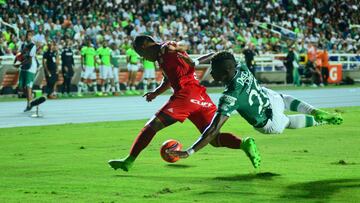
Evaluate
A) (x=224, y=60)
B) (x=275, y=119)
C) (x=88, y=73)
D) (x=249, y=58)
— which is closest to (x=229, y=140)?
(x=275, y=119)

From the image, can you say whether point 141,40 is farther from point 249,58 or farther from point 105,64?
point 249,58

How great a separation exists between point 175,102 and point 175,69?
42cm

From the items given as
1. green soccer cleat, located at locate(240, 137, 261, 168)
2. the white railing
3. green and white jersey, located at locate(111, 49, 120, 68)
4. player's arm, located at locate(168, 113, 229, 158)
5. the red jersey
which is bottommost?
the white railing

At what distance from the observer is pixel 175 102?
36.4 ft

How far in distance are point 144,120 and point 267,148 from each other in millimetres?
7339

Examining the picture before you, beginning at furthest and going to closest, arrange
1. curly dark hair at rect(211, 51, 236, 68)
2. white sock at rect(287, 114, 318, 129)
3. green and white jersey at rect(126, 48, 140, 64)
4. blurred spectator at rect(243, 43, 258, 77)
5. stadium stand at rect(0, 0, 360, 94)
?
blurred spectator at rect(243, 43, 258, 77) → stadium stand at rect(0, 0, 360, 94) → green and white jersey at rect(126, 48, 140, 64) → white sock at rect(287, 114, 318, 129) → curly dark hair at rect(211, 51, 236, 68)

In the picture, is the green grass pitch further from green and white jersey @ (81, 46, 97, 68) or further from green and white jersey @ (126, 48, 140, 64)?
green and white jersey @ (126, 48, 140, 64)

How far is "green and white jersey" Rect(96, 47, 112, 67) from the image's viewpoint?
111ft

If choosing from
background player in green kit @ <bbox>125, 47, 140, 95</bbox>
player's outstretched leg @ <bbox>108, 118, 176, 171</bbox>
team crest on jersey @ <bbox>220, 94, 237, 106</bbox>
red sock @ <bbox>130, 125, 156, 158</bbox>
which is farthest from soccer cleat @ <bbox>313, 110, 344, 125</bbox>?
background player in green kit @ <bbox>125, 47, 140, 95</bbox>

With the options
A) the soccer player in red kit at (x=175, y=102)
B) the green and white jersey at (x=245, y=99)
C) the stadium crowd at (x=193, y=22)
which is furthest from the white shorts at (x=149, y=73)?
the green and white jersey at (x=245, y=99)

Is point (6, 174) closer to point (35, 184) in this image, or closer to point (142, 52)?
point (35, 184)

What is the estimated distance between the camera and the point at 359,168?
11.1 metres

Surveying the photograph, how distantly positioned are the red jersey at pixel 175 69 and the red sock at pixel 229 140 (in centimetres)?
81

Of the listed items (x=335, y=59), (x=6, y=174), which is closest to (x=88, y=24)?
(x=335, y=59)
